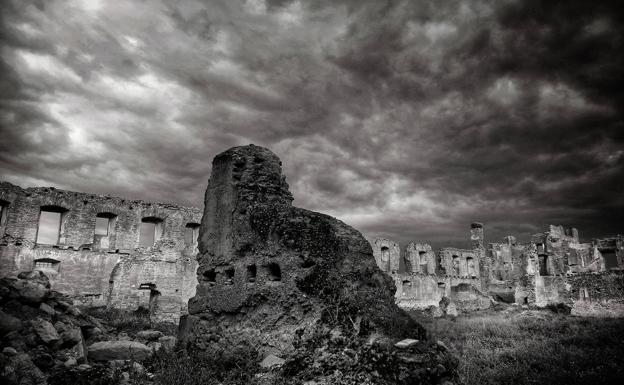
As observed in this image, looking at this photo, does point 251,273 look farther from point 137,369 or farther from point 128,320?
point 128,320

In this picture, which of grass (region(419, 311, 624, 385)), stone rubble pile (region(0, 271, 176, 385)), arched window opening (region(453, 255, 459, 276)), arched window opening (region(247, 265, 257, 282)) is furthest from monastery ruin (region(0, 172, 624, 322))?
arched window opening (region(247, 265, 257, 282))

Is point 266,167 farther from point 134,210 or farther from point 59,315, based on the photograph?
point 134,210

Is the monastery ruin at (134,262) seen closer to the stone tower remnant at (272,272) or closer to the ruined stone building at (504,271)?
the ruined stone building at (504,271)

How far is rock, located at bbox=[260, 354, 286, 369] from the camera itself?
5574mm

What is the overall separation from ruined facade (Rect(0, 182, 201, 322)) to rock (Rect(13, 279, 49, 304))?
1027cm

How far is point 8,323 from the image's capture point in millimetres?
6156

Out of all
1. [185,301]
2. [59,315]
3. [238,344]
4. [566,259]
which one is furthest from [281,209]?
[566,259]

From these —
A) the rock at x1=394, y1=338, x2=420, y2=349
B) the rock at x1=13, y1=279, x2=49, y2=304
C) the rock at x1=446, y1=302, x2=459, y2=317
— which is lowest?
the rock at x1=446, y1=302, x2=459, y2=317

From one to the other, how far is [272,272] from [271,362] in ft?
4.92

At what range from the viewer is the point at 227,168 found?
7.35 metres

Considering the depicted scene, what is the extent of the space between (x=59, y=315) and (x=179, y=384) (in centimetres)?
445

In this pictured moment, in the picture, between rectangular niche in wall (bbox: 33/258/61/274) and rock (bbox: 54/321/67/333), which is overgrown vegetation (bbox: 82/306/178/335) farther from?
rock (bbox: 54/321/67/333)

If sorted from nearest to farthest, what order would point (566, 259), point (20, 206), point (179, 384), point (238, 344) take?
point (179, 384), point (238, 344), point (20, 206), point (566, 259)

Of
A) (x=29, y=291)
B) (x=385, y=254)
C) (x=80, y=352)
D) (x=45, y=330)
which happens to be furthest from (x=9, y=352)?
(x=385, y=254)
